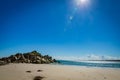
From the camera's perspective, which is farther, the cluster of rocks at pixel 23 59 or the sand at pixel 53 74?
the cluster of rocks at pixel 23 59

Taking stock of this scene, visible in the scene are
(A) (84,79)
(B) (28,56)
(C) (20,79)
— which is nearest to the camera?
(C) (20,79)

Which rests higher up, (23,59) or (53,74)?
(23,59)

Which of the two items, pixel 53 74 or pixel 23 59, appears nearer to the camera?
pixel 53 74

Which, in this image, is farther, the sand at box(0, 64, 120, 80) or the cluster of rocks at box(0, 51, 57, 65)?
the cluster of rocks at box(0, 51, 57, 65)

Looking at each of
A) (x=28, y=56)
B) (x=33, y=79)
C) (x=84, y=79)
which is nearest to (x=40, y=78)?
(x=33, y=79)

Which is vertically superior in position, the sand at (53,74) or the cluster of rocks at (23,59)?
the cluster of rocks at (23,59)

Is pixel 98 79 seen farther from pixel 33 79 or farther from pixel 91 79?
pixel 33 79

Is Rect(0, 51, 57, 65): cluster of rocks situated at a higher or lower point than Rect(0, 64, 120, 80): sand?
higher

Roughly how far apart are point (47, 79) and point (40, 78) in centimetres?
59

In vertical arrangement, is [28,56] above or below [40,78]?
above

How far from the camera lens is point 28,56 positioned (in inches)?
1613

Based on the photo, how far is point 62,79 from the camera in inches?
396

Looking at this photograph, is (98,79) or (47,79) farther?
(98,79)

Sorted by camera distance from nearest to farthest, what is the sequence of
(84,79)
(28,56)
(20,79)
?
(20,79) < (84,79) < (28,56)
